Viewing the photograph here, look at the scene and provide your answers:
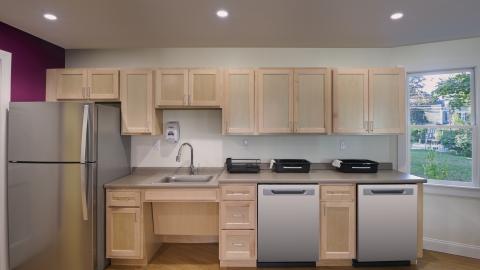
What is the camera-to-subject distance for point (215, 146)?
3320mm

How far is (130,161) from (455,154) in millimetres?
3938

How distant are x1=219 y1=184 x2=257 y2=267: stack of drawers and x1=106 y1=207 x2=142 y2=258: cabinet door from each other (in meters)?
0.86

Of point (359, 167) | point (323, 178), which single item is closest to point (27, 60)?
point (323, 178)

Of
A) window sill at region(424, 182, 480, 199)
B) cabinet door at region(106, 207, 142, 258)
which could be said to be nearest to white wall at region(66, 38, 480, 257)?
window sill at region(424, 182, 480, 199)

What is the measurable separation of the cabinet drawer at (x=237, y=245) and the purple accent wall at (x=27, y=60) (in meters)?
2.53

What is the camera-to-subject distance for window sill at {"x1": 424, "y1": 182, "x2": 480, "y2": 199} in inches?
114

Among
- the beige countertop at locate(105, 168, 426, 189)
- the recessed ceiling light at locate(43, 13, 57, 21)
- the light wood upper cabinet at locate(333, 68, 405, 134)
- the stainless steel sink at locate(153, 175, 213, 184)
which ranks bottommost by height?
the stainless steel sink at locate(153, 175, 213, 184)

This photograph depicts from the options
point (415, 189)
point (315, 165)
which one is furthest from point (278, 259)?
point (415, 189)

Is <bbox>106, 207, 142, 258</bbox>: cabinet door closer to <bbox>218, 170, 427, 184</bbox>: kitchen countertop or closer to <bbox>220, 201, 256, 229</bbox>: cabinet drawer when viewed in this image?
<bbox>220, 201, 256, 229</bbox>: cabinet drawer

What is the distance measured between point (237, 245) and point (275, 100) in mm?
1613

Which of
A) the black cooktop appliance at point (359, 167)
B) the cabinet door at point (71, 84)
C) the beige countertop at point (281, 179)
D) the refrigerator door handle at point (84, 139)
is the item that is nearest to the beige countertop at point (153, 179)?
the beige countertop at point (281, 179)

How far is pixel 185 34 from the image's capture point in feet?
8.95

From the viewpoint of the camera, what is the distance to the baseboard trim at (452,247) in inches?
114

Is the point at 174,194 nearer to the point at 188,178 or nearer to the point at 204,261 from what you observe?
the point at 188,178
